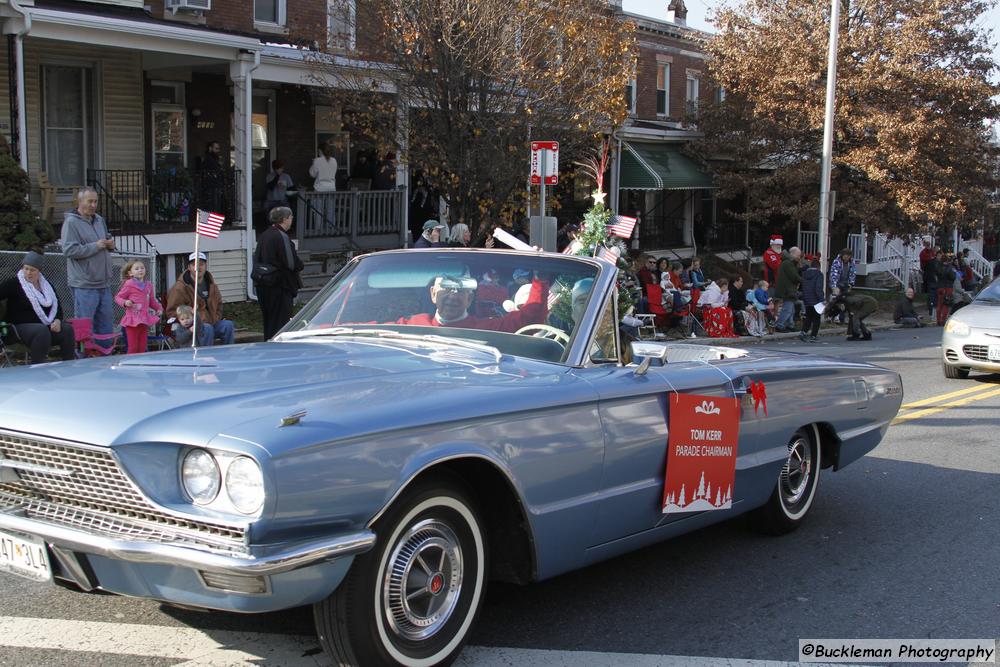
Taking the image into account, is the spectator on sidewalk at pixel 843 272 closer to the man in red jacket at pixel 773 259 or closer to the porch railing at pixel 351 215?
the man in red jacket at pixel 773 259

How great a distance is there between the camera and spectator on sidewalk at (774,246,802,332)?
20891 mm

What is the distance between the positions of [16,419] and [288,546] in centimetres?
122

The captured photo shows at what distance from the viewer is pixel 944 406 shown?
1148 centimetres

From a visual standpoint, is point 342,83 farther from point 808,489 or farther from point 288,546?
point 288,546

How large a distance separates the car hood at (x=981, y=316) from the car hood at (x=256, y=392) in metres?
10.2

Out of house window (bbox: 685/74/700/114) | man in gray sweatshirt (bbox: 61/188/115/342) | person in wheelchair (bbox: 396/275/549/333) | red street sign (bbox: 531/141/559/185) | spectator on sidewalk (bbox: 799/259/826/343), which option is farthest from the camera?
house window (bbox: 685/74/700/114)

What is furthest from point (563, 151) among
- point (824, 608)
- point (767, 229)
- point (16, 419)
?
point (767, 229)

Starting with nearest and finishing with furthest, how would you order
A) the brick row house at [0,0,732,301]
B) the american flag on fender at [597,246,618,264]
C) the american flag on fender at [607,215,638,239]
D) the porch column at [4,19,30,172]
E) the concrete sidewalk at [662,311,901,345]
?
the american flag on fender at [597,246,618,264]
the american flag on fender at [607,215,638,239]
the porch column at [4,19,30,172]
the brick row house at [0,0,732,301]
the concrete sidewalk at [662,311,901,345]

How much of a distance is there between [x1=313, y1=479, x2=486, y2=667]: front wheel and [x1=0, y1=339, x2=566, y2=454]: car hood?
0.36 meters

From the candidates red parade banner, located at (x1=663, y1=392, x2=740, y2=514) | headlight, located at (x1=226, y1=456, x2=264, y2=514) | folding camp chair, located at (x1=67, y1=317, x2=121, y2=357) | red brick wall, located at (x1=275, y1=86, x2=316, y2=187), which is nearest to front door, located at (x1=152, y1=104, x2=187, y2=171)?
red brick wall, located at (x1=275, y1=86, x2=316, y2=187)

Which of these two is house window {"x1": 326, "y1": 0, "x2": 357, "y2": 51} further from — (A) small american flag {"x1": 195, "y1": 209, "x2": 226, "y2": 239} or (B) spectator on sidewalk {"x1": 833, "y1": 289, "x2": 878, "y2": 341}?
(B) spectator on sidewalk {"x1": 833, "y1": 289, "x2": 878, "y2": 341}

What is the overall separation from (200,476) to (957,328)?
12108mm

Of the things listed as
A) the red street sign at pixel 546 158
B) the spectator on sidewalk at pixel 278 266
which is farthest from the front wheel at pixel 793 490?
the red street sign at pixel 546 158

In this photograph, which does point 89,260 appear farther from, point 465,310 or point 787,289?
point 787,289
